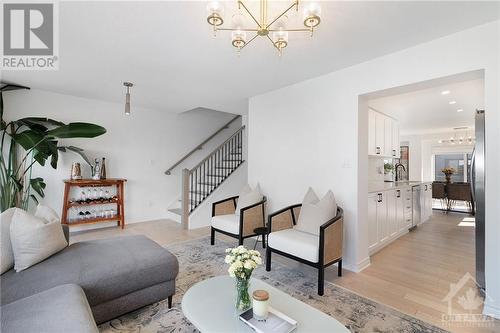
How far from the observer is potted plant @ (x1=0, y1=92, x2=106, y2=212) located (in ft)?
11.6

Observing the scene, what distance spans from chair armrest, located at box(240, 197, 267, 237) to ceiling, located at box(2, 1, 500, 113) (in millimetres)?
1844

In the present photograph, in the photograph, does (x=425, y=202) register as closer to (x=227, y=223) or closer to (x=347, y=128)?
(x=347, y=128)

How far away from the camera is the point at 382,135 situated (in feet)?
14.0

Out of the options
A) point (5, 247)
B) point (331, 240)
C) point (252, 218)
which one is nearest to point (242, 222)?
point (252, 218)

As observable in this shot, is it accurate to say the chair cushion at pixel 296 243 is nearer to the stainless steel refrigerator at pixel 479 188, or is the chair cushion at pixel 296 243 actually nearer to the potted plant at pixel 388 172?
the stainless steel refrigerator at pixel 479 188

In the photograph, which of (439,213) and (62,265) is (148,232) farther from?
(439,213)

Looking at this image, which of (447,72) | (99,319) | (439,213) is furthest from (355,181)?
(439,213)

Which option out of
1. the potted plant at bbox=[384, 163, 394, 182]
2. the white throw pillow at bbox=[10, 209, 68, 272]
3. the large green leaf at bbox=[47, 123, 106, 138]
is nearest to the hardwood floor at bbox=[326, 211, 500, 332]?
the potted plant at bbox=[384, 163, 394, 182]

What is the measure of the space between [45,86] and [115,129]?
1.28m

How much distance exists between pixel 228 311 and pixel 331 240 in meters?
1.49

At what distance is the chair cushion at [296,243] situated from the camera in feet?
8.18

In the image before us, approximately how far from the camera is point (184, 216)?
475cm

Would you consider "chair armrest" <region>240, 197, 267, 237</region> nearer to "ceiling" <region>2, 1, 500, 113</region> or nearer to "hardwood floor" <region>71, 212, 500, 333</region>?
"hardwood floor" <region>71, 212, 500, 333</region>

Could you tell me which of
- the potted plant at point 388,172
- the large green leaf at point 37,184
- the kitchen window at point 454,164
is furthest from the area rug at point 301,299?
the kitchen window at point 454,164
